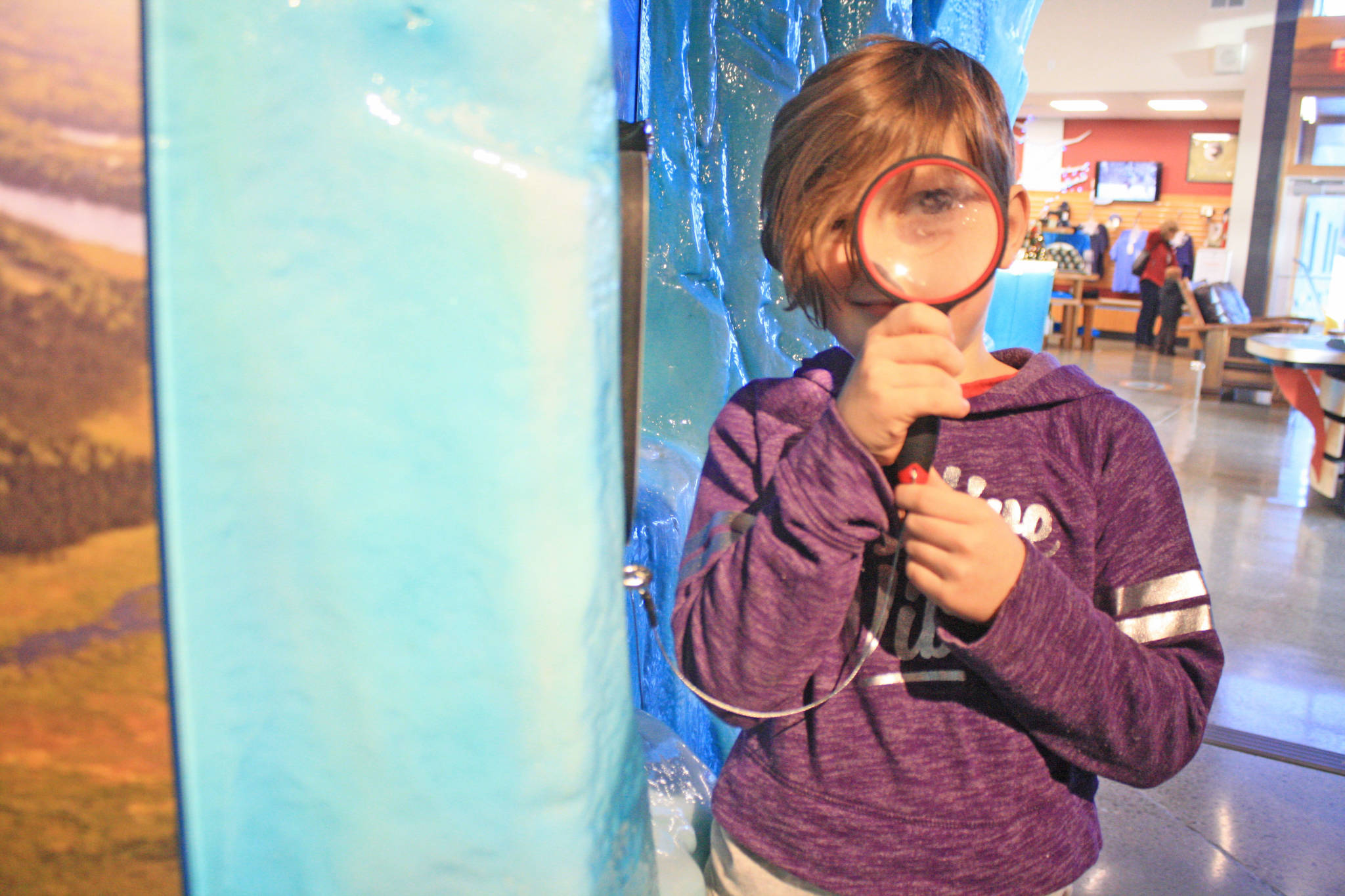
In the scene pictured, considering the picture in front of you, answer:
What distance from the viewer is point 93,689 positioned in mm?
507

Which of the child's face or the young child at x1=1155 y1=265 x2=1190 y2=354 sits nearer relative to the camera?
the child's face

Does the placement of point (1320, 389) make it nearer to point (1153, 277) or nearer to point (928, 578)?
point (928, 578)

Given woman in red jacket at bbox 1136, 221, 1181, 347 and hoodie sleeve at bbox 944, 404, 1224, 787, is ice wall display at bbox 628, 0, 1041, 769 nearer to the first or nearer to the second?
hoodie sleeve at bbox 944, 404, 1224, 787

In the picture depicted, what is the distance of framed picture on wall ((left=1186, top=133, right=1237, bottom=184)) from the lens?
13617 mm

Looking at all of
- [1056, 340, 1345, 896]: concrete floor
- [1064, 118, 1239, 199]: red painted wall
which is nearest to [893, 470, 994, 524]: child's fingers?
[1056, 340, 1345, 896]: concrete floor

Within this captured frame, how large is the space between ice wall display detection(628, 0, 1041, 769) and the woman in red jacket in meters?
11.2

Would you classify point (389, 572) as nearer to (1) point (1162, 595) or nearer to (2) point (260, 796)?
(2) point (260, 796)

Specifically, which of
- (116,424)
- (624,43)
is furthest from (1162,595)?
(624,43)

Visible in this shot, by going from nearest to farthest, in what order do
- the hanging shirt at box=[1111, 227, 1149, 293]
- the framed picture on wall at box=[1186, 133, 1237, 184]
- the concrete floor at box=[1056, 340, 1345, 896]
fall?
the concrete floor at box=[1056, 340, 1345, 896] < the hanging shirt at box=[1111, 227, 1149, 293] < the framed picture on wall at box=[1186, 133, 1237, 184]

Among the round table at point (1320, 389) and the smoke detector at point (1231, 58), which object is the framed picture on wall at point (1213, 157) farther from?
the round table at point (1320, 389)


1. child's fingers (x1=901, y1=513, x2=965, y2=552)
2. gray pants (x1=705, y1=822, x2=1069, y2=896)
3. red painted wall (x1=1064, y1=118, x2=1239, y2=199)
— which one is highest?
red painted wall (x1=1064, y1=118, x2=1239, y2=199)

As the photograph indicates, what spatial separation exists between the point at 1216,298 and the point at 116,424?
8952 millimetres

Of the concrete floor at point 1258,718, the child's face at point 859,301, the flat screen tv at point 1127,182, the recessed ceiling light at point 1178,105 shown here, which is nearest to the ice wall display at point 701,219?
the child's face at point 859,301

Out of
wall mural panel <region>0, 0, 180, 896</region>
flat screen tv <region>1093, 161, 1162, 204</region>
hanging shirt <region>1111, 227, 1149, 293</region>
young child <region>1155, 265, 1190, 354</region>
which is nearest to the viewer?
wall mural panel <region>0, 0, 180, 896</region>
